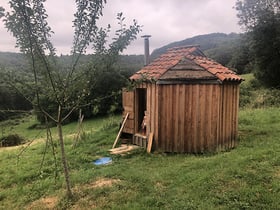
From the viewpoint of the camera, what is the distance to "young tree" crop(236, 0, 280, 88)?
20.6m

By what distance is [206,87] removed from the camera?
24.6ft

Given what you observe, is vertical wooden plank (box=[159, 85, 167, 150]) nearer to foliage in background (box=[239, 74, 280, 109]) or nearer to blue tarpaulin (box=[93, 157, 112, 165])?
blue tarpaulin (box=[93, 157, 112, 165])

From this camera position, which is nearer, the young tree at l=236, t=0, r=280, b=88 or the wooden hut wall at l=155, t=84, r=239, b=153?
the wooden hut wall at l=155, t=84, r=239, b=153

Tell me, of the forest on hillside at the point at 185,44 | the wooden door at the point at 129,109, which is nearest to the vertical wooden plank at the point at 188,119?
the wooden door at the point at 129,109

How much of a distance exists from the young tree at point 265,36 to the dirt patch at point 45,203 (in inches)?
802

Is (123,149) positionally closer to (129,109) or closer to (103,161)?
(103,161)

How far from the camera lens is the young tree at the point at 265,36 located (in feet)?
67.6

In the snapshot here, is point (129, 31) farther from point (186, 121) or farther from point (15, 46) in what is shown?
point (186, 121)

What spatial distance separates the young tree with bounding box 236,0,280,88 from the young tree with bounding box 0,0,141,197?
19.6 metres

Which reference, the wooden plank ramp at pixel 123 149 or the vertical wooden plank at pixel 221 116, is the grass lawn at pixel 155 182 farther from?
the vertical wooden plank at pixel 221 116

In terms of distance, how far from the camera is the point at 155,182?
5277 mm

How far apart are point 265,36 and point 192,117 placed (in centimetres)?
1683

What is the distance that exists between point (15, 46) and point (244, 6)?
23445 millimetres

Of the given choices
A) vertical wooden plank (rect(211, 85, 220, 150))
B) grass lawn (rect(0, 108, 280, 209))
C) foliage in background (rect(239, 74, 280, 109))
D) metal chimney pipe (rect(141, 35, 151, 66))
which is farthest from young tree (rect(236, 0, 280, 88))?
vertical wooden plank (rect(211, 85, 220, 150))
